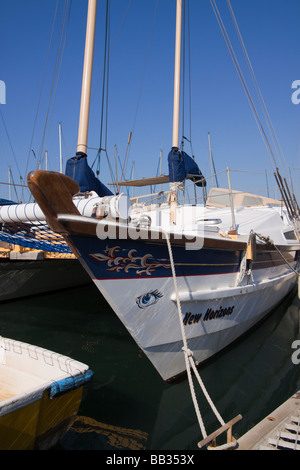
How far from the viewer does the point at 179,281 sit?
4141mm

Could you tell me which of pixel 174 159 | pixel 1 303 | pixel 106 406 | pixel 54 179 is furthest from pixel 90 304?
pixel 54 179

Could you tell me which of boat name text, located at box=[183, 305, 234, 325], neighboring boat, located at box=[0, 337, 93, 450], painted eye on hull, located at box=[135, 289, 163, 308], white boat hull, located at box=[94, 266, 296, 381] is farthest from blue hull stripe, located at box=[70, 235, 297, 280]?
neighboring boat, located at box=[0, 337, 93, 450]

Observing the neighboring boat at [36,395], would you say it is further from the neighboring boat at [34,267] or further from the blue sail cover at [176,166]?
the blue sail cover at [176,166]

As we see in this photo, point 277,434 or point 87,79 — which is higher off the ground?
point 87,79

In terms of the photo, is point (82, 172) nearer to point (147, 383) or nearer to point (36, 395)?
point (147, 383)

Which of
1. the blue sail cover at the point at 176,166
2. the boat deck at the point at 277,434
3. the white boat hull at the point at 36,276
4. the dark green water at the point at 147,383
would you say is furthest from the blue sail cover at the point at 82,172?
the white boat hull at the point at 36,276

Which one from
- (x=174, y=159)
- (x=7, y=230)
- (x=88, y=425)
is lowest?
(x=88, y=425)

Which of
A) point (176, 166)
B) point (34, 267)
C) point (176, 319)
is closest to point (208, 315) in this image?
point (176, 319)

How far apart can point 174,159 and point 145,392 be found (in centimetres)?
596

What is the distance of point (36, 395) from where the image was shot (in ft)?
8.84

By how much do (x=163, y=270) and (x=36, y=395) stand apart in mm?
1970

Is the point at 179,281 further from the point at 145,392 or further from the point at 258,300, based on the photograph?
the point at 258,300

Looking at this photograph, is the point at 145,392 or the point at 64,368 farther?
the point at 145,392

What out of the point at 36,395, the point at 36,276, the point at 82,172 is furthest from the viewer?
the point at 36,276
